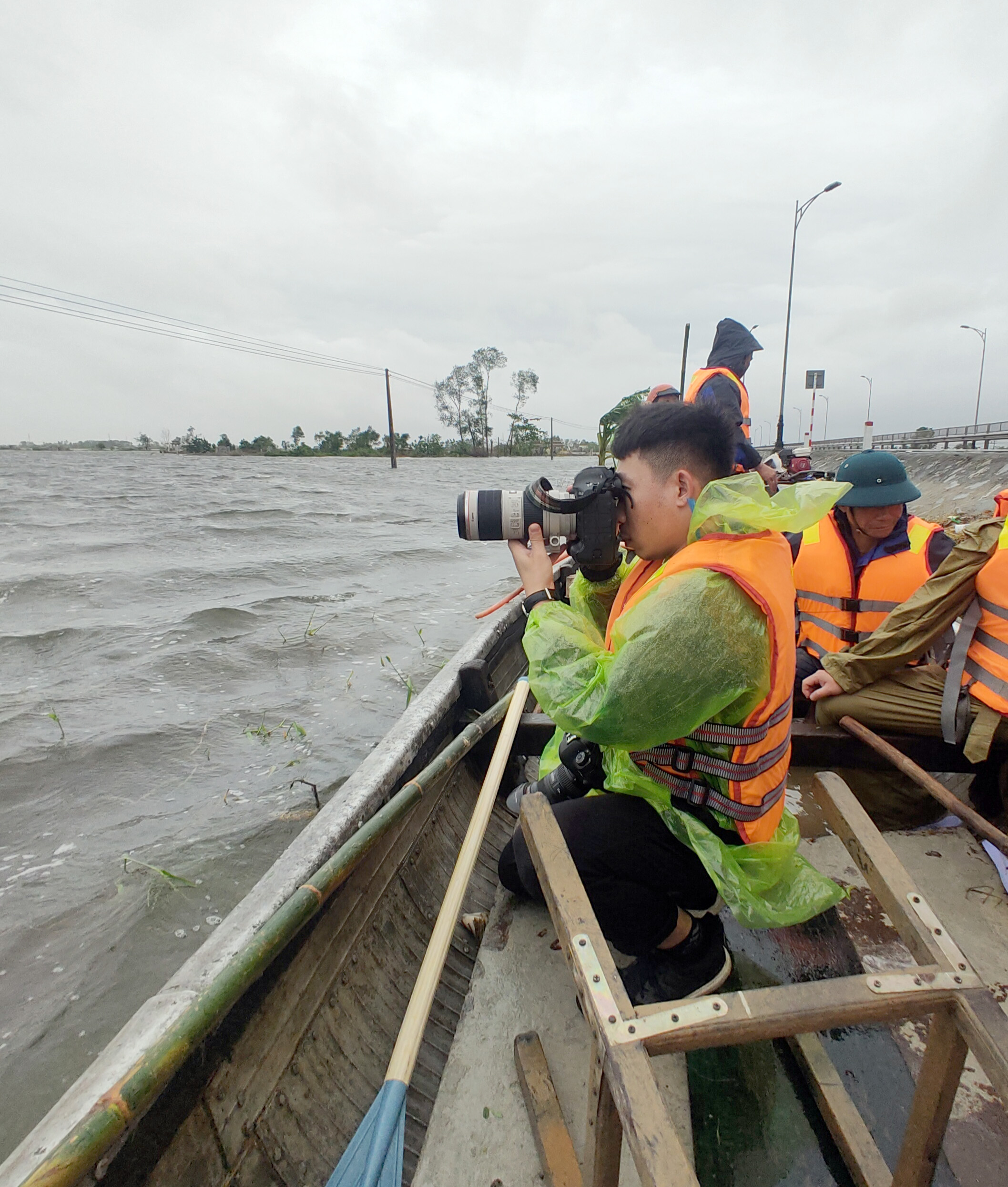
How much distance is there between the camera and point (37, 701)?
15.3 feet

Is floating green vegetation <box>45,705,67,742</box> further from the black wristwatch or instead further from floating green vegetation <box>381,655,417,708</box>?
the black wristwatch

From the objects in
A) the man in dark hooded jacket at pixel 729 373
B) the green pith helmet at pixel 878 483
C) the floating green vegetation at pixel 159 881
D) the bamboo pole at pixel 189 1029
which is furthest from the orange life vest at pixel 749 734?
the man in dark hooded jacket at pixel 729 373

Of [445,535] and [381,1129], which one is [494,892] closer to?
[381,1129]

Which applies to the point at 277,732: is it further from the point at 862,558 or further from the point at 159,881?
the point at 862,558

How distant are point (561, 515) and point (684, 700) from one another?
0.60m

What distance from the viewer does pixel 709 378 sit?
410 centimetres

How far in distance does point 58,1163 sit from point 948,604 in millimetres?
2759

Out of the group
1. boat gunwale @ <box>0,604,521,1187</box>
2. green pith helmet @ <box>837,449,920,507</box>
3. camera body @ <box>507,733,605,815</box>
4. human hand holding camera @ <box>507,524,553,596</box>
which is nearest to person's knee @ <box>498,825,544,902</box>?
camera body @ <box>507,733,605,815</box>

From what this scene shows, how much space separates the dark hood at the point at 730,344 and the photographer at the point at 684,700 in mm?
3390

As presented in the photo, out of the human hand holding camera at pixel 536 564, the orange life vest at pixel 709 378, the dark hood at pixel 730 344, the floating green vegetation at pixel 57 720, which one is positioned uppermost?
the dark hood at pixel 730 344

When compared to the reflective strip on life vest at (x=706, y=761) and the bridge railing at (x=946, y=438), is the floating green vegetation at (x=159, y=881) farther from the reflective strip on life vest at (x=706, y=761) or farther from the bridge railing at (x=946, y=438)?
A: the bridge railing at (x=946, y=438)

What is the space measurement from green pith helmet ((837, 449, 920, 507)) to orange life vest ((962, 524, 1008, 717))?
1.80ft

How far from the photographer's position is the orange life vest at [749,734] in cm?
123

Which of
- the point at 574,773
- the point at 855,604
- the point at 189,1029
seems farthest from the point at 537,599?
the point at 855,604
